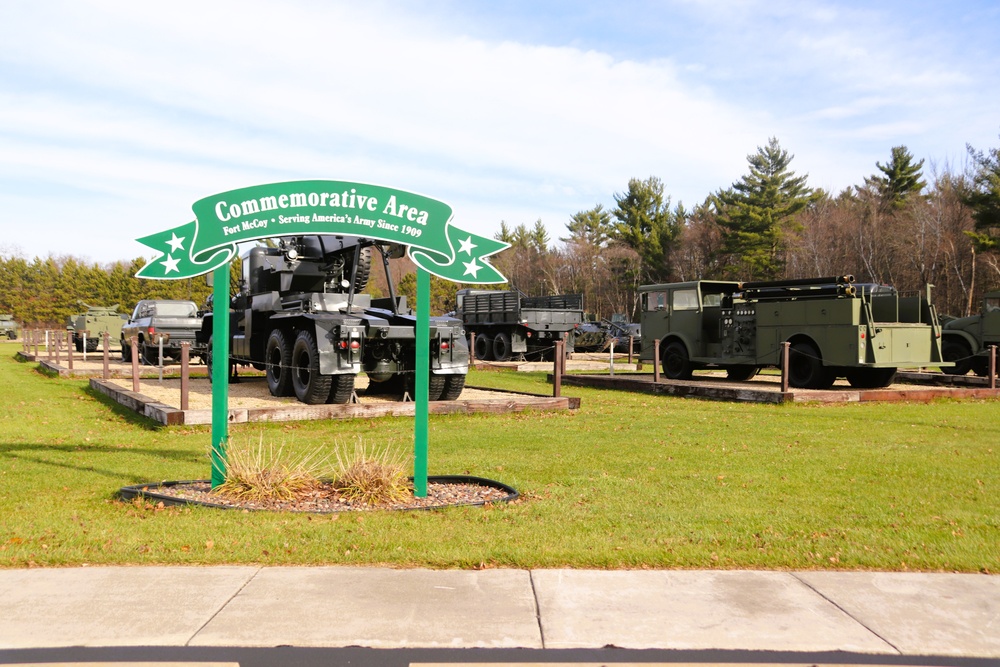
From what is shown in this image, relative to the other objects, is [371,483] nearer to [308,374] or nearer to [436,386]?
[308,374]

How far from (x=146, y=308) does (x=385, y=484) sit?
20.3m

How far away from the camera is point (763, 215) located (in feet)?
171

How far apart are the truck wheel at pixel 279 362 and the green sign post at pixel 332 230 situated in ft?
21.3

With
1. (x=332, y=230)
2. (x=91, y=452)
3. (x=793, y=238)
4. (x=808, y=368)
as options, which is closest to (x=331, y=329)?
(x=91, y=452)

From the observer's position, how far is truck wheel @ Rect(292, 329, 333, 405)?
1267 cm

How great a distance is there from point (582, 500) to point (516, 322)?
20976 millimetres

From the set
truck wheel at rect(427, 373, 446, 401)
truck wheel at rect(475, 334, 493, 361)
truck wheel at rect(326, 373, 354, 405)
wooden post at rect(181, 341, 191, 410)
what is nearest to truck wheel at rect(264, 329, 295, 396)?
truck wheel at rect(326, 373, 354, 405)

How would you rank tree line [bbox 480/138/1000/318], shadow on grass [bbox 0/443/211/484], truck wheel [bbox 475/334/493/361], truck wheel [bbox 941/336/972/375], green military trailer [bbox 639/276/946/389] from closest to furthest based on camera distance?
shadow on grass [bbox 0/443/211/484]
green military trailer [bbox 639/276/946/389]
truck wheel [bbox 941/336/972/375]
truck wheel [bbox 475/334/493/361]
tree line [bbox 480/138/1000/318]

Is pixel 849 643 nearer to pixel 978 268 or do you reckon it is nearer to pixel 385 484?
pixel 385 484

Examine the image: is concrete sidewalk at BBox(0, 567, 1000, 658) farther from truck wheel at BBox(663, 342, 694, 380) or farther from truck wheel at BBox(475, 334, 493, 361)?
truck wheel at BBox(475, 334, 493, 361)

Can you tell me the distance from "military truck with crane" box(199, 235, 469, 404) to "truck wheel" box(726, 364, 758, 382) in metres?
8.25

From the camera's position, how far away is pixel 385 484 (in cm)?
686

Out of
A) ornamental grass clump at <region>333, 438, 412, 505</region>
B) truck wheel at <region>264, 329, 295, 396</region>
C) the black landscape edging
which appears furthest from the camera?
truck wheel at <region>264, 329, 295, 396</region>

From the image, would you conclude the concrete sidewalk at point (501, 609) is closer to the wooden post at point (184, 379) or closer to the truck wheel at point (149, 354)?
the wooden post at point (184, 379)
